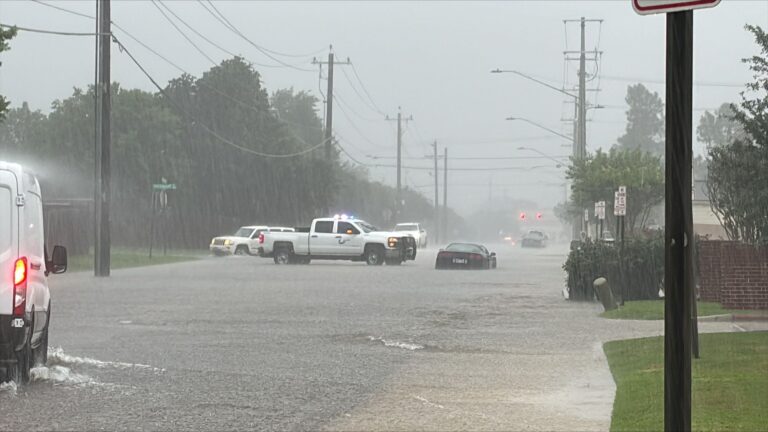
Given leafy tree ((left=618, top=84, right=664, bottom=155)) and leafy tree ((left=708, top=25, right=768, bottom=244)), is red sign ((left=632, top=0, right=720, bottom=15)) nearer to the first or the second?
leafy tree ((left=708, top=25, right=768, bottom=244))

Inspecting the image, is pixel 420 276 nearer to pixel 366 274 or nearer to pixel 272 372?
pixel 366 274

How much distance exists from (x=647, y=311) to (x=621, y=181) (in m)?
Answer: 31.3

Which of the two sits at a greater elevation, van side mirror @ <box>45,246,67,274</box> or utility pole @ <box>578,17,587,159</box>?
utility pole @ <box>578,17,587,159</box>

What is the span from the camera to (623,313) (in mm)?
20844

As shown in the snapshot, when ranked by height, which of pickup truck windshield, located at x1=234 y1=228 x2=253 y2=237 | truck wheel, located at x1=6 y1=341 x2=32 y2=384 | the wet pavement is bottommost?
the wet pavement

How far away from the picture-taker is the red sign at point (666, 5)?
476 centimetres

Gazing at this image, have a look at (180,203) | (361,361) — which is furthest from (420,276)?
(180,203)

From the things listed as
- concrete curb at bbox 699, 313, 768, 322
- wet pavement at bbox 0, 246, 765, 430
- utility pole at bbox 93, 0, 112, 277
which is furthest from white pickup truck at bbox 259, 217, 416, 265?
concrete curb at bbox 699, 313, 768, 322

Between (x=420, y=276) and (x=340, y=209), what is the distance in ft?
236

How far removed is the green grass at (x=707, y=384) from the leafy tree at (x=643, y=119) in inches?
5072

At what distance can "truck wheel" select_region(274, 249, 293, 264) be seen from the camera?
47.0 meters

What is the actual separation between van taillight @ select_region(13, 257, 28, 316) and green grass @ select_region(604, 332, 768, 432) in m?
5.70

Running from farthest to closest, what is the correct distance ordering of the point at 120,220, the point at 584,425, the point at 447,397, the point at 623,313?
the point at 120,220, the point at 623,313, the point at 447,397, the point at 584,425

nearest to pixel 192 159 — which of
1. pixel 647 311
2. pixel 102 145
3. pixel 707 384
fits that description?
pixel 102 145
